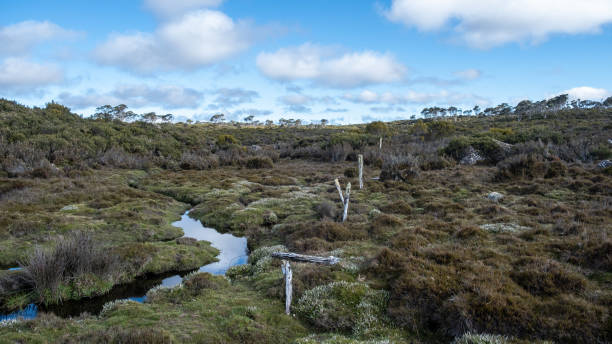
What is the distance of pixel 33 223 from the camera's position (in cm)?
1554

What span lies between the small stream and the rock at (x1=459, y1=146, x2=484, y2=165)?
104ft

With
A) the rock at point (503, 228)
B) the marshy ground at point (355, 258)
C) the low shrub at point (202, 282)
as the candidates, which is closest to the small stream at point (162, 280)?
the marshy ground at point (355, 258)

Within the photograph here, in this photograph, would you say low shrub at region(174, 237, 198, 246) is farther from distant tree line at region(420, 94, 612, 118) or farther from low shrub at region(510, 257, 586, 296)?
distant tree line at region(420, 94, 612, 118)

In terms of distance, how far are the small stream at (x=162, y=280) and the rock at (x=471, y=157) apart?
3180 centimetres

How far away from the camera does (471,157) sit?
40.8m

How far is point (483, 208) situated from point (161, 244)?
16.5m

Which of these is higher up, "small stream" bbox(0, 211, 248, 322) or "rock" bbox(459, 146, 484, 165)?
"rock" bbox(459, 146, 484, 165)

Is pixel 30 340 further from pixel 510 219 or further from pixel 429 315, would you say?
pixel 510 219

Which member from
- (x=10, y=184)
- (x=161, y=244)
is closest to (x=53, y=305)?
(x=161, y=244)

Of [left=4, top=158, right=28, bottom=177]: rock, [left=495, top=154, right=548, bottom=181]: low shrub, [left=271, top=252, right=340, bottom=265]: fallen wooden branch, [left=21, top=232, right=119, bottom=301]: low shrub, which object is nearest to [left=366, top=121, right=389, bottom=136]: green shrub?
[left=495, top=154, right=548, bottom=181]: low shrub

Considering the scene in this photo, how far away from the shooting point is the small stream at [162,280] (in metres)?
10.2

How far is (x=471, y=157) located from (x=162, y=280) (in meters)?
37.8

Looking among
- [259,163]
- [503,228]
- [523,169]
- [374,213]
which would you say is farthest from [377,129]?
[503,228]

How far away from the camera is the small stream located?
33.3ft
